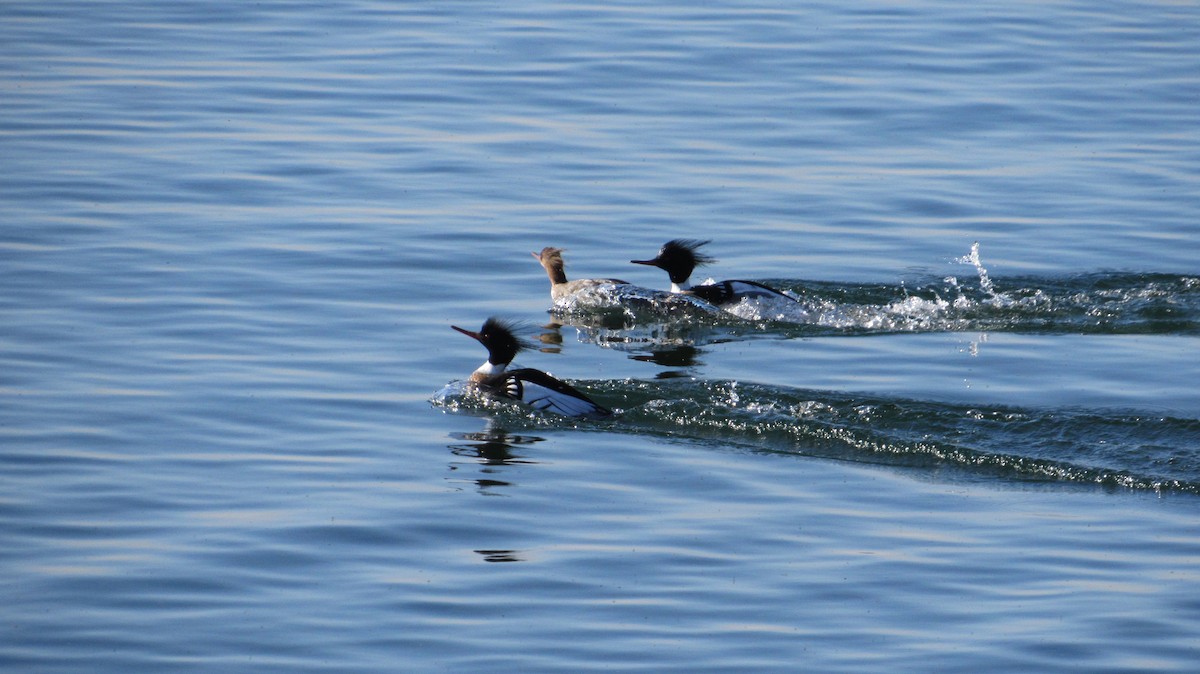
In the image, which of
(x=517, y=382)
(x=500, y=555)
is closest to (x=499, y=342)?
(x=517, y=382)

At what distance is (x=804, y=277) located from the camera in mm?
14281

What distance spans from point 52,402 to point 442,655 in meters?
4.69

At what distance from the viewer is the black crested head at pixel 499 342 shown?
37.4 feet

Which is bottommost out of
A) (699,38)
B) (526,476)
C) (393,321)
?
(526,476)

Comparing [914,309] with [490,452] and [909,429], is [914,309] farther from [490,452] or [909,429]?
[490,452]

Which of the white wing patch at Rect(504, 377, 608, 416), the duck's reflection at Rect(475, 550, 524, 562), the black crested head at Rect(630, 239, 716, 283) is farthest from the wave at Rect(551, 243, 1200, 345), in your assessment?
the duck's reflection at Rect(475, 550, 524, 562)

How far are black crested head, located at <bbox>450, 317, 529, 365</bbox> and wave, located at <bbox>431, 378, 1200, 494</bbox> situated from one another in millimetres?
342

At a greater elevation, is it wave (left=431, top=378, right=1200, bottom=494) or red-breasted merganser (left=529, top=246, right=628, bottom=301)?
red-breasted merganser (left=529, top=246, right=628, bottom=301)

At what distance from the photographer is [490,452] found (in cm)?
1025

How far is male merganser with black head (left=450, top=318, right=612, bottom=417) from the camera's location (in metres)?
10.9

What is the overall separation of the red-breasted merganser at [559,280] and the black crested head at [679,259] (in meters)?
0.38

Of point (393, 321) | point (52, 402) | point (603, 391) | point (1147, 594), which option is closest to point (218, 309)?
point (393, 321)

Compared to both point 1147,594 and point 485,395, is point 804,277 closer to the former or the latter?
point 485,395

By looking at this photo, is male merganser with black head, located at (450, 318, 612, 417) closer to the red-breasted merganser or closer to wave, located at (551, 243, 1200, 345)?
wave, located at (551, 243, 1200, 345)
